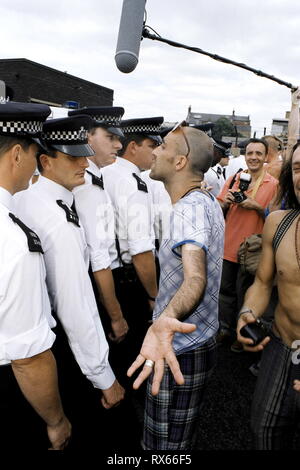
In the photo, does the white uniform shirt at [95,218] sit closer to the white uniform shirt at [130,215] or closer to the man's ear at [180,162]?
the white uniform shirt at [130,215]

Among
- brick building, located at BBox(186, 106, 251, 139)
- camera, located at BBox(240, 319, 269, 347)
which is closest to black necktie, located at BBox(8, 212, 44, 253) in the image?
camera, located at BBox(240, 319, 269, 347)

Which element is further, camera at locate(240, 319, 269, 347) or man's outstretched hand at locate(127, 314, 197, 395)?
camera at locate(240, 319, 269, 347)

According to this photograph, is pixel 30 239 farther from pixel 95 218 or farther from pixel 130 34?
pixel 130 34

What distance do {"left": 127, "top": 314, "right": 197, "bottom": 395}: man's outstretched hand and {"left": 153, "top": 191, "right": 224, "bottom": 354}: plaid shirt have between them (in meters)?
0.49

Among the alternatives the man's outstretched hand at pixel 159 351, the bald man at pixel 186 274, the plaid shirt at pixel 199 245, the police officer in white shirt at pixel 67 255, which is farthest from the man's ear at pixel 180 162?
the man's outstretched hand at pixel 159 351

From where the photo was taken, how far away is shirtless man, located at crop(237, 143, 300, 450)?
71.2 inches

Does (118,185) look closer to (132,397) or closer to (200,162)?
(200,162)

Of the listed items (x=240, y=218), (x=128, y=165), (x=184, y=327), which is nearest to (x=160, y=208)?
(x=128, y=165)

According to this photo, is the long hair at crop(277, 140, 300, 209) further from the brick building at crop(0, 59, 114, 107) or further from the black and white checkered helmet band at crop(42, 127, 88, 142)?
the brick building at crop(0, 59, 114, 107)

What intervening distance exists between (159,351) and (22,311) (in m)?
0.59

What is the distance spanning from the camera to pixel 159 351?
1.14 meters

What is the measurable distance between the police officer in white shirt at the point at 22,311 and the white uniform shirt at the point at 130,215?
1.09 meters

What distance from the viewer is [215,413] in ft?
9.16

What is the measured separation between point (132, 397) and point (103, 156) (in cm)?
201
